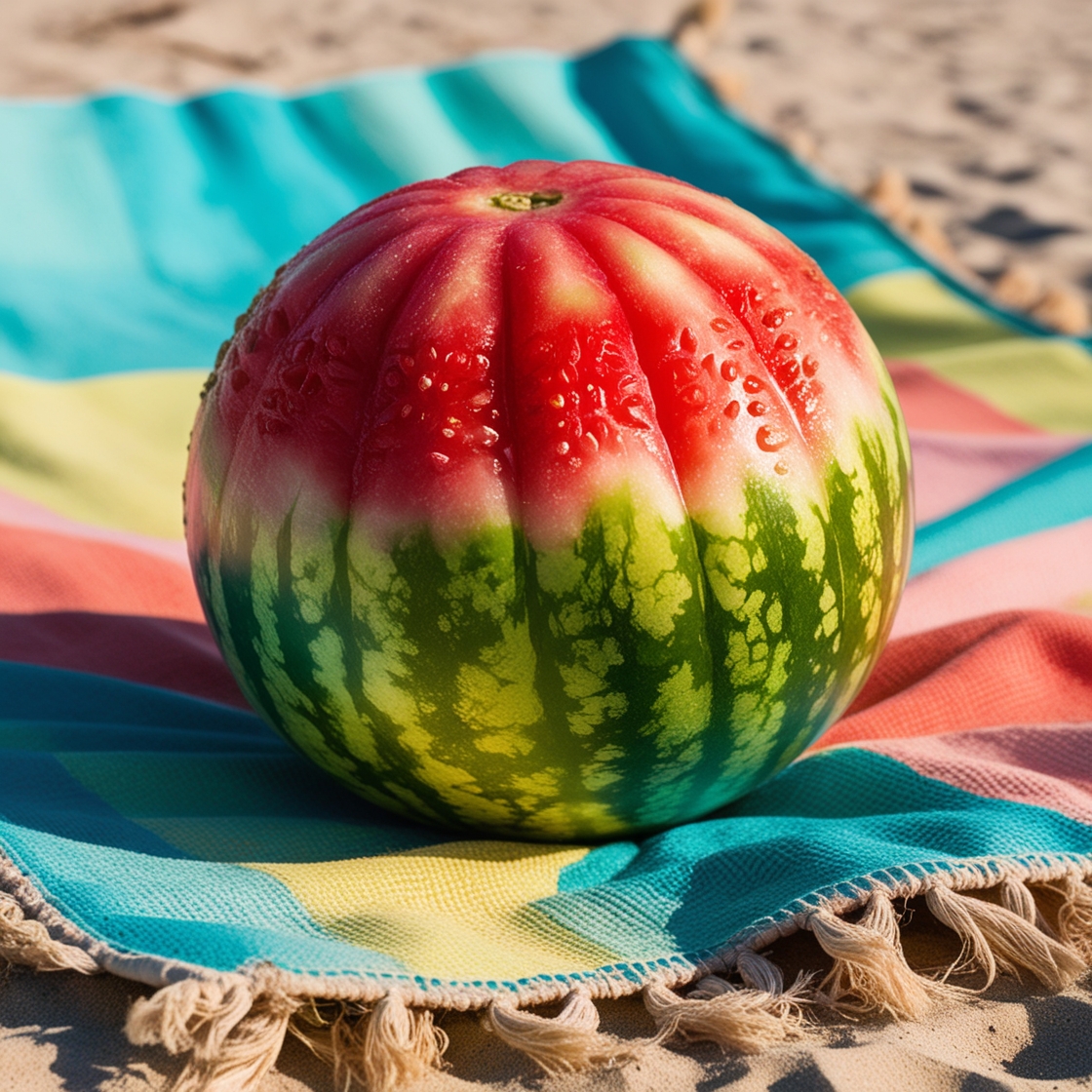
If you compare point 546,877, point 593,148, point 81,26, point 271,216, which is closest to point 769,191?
point 593,148

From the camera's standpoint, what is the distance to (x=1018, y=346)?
3.98m

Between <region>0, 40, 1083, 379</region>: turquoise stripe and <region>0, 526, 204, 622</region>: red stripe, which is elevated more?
<region>0, 40, 1083, 379</region>: turquoise stripe

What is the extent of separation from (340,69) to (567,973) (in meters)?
6.73

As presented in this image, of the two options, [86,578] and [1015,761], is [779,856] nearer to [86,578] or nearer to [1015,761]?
[1015,761]

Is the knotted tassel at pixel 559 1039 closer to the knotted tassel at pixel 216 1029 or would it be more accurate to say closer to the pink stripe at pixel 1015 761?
the knotted tassel at pixel 216 1029

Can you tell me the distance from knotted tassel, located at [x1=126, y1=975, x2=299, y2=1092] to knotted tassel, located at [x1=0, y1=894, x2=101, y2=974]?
15cm

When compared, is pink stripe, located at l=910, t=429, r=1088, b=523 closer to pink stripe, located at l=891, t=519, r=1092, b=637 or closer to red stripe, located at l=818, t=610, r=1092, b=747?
pink stripe, located at l=891, t=519, r=1092, b=637

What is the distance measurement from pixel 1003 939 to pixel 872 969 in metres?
0.20

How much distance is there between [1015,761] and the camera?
2.18 meters

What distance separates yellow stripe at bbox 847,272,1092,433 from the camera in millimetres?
3785

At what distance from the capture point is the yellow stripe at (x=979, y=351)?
3785 millimetres

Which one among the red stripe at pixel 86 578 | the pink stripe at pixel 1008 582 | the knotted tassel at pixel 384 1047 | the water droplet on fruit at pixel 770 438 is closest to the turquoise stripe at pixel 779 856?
the knotted tassel at pixel 384 1047

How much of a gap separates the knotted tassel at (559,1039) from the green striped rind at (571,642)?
312 mm

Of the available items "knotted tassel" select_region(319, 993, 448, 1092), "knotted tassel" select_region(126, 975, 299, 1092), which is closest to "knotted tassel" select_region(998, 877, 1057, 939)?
"knotted tassel" select_region(319, 993, 448, 1092)
